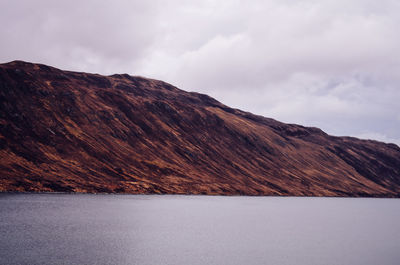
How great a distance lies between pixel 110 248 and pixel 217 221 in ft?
92.3

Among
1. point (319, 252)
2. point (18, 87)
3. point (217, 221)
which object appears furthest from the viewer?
point (18, 87)

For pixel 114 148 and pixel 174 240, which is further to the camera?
pixel 114 148

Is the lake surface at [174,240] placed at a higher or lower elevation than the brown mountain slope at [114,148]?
lower

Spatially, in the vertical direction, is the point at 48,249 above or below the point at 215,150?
below

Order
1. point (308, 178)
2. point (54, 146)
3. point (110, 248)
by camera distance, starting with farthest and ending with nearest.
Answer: point (308, 178) < point (54, 146) < point (110, 248)

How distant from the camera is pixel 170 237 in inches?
1746

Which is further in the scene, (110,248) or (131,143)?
(131,143)

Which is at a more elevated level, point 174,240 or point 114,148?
point 114,148

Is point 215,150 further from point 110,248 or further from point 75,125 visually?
point 110,248

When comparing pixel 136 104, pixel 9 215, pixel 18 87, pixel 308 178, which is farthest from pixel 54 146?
pixel 308 178

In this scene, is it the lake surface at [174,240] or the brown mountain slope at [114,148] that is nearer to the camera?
the lake surface at [174,240]

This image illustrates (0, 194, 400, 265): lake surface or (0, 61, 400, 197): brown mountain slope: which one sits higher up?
(0, 61, 400, 197): brown mountain slope

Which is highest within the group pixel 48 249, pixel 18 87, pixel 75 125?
pixel 18 87

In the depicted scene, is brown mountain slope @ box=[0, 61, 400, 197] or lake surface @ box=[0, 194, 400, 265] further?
brown mountain slope @ box=[0, 61, 400, 197]
